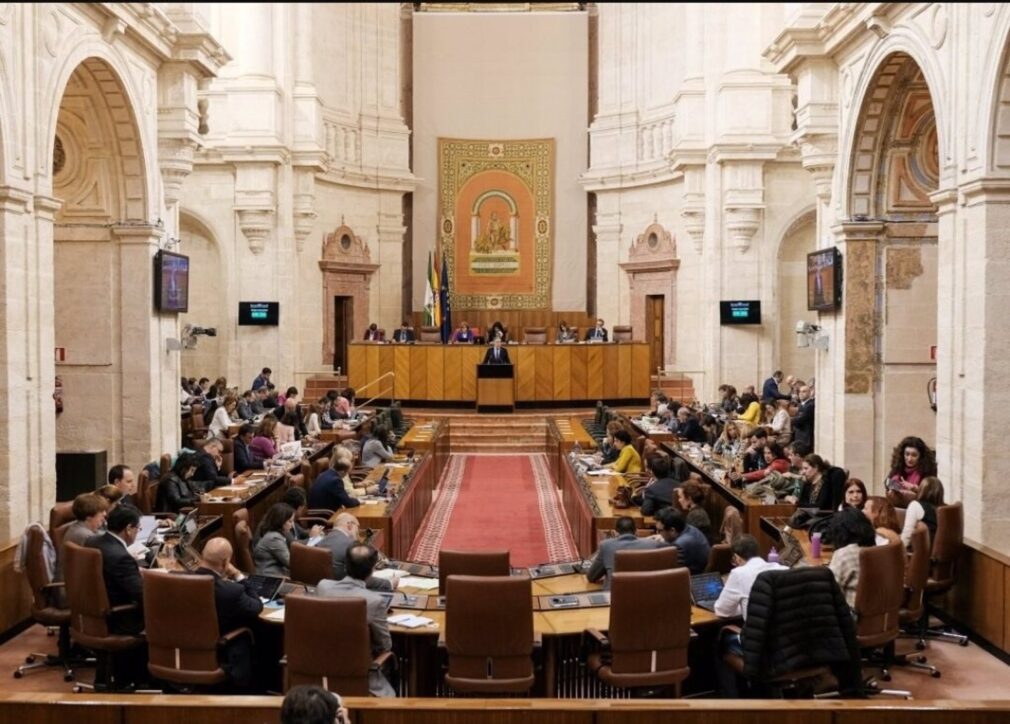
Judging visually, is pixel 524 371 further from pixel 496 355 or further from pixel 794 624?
pixel 794 624

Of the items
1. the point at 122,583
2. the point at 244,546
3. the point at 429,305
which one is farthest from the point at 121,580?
the point at 429,305

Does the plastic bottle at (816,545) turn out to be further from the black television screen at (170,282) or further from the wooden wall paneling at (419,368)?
the wooden wall paneling at (419,368)

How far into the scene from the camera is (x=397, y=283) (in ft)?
81.4

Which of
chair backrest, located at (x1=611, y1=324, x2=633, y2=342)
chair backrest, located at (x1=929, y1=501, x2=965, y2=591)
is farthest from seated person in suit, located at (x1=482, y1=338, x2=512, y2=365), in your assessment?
chair backrest, located at (x1=929, y1=501, x2=965, y2=591)

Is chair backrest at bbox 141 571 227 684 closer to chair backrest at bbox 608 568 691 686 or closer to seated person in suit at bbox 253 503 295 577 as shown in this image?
seated person in suit at bbox 253 503 295 577

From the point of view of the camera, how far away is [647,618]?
5324 mm

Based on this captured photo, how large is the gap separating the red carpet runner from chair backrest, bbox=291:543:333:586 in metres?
3.58

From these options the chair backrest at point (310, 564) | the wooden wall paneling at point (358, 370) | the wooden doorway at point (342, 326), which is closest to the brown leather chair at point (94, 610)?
the chair backrest at point (310, 564)

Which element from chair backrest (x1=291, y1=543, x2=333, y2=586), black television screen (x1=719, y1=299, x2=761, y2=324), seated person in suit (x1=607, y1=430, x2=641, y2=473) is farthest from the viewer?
black television screen (x1=719, y1=299, x2=761, y2=324)

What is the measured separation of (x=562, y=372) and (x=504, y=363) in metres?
1.26

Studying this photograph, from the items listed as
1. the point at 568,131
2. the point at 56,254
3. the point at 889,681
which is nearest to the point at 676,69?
the point at 568,131

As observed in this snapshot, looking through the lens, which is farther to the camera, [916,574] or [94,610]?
[916,574]

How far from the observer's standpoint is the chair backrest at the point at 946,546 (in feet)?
23.9

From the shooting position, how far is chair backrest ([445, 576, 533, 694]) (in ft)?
17.0
